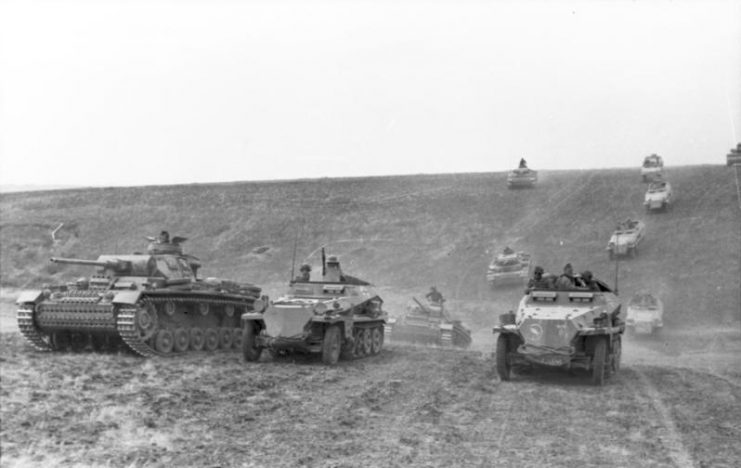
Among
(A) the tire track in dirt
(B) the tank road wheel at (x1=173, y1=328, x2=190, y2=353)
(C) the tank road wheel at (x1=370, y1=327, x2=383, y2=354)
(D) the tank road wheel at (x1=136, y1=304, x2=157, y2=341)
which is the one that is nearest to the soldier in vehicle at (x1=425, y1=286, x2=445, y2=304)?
(C) the tank road wheel at (x1=370, y1=327, x2=383, y2=354)

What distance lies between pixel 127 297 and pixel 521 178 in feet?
96.1

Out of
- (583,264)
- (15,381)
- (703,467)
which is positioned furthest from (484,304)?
(703,467)

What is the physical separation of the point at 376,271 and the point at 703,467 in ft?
86.3

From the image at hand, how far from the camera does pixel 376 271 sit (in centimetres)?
3416

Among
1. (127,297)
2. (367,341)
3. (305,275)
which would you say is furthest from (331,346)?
(127,297)

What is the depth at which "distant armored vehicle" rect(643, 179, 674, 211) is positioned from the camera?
35406 millimetres

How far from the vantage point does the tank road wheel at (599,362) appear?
13688 mm

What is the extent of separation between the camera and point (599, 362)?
13727mm

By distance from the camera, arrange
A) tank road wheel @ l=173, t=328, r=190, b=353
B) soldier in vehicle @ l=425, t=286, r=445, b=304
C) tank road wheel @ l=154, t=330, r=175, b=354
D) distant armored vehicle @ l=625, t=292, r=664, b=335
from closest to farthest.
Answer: tank road wheel @ l=154, t=330, r=175, b=354 < tank road wheel @ l=173, t=328, r=190, b=353 < soldier in vehicle @ l=425, t=286, r=445, b=304 < distant armored vehicle @ l=625, t=292, r=664, b=335

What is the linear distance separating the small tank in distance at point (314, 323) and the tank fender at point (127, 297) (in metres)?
2.24

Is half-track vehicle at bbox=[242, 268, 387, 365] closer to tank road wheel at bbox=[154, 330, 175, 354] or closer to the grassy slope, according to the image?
tank road wheel at bbox=[154, 330, 175, 354]

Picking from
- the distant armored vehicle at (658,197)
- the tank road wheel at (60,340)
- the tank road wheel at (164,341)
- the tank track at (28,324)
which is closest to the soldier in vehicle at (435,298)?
the tank road wheel at (164,341)

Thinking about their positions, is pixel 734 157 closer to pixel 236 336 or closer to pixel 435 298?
pixel 435 298

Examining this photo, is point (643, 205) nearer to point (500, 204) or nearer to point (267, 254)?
point (500, 204)
